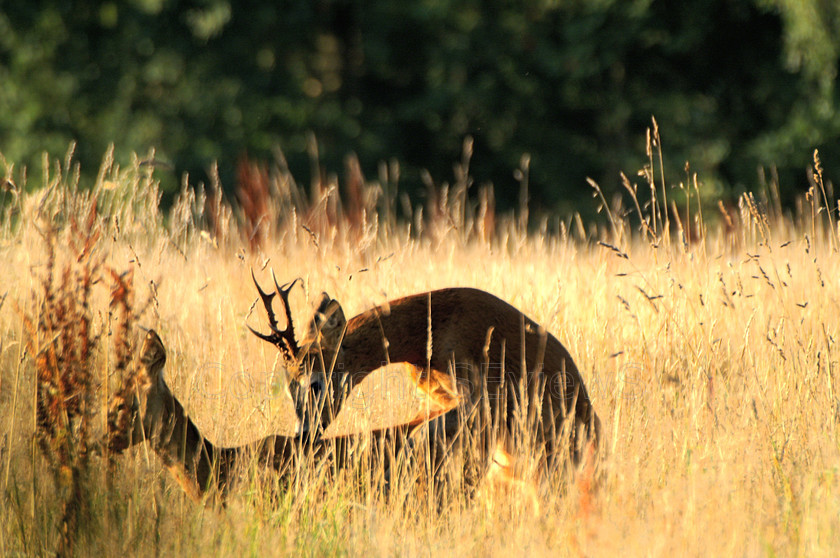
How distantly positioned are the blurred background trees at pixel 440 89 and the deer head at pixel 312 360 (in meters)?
13.9

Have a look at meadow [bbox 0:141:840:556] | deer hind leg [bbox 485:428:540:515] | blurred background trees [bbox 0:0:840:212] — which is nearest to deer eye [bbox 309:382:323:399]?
meadow [bbox 0:141:840:556]

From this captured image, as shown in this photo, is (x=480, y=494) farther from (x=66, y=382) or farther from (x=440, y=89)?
(x=440, y=89)

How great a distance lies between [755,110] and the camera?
17.7 meters

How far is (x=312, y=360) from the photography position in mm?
3082

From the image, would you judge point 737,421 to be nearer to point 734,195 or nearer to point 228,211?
point 228,211

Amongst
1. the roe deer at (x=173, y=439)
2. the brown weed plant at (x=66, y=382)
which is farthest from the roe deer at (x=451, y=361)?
the brown weed plant at (x=66, y=382)

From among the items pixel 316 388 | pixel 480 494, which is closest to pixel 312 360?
pixel 316 388

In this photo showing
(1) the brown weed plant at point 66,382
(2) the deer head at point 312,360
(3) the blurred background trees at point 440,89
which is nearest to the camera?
(1) the brown weed plant at point 66,382

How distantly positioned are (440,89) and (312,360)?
1610cm

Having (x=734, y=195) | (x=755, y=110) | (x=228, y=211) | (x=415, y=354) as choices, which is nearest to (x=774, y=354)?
(x=415, y=354)

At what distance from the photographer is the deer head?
3.04 m

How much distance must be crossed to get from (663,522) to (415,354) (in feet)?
3.32

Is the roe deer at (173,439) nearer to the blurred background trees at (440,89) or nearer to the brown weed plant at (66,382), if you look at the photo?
the brown weed plant at (66,382)

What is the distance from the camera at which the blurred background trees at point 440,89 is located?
55.4ft
